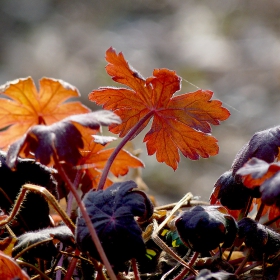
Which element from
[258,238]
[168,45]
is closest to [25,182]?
[258,238]

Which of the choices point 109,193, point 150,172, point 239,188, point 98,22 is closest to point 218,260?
point 239,188

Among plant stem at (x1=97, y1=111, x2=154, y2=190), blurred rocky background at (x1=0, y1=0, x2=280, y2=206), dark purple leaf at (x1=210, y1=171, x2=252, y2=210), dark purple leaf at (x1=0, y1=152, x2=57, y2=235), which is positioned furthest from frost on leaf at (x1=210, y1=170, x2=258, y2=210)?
blurred rocky background at (x1=0, y1=0, x2=280, y2=206)

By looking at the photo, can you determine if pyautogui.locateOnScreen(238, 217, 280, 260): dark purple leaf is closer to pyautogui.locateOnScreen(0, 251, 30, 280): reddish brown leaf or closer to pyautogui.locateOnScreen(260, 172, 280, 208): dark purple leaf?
pyautogui.locateOnScreen(260, 172, 280, 208): dark purple leaf

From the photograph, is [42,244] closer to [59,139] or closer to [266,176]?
[59,139]

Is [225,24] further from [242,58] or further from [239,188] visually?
[239,188]

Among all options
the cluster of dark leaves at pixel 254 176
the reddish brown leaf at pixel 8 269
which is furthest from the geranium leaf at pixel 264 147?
the reddish brown leaf at pixel 8 269
